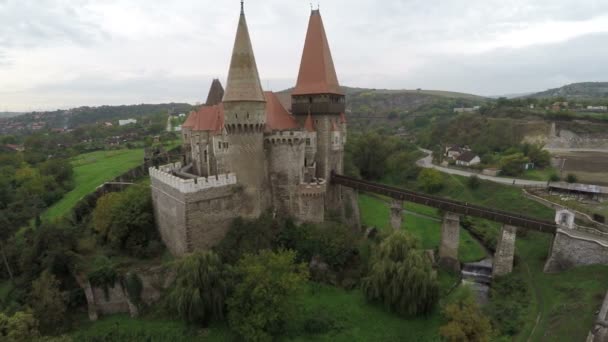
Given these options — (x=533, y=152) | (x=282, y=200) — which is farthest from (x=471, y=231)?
(x=533, y=152)

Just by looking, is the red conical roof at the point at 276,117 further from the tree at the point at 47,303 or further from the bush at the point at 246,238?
the tree at the point at 47,303

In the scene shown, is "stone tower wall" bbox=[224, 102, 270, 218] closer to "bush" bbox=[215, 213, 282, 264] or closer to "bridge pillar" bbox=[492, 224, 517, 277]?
"bush" bbox=[215, 213, 282, 264]

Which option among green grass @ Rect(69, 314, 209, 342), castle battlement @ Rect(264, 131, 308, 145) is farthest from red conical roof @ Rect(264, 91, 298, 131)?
green grass @ Rect(69, 314, 209, 342)

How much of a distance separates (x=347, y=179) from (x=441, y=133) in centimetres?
6308

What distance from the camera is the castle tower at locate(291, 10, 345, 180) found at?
104 feet

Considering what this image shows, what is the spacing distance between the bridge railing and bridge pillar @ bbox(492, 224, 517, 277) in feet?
2.51

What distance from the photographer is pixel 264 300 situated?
798 inches

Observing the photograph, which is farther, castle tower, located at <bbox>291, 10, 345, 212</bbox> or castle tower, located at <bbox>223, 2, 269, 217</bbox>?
castle tower, located at <bbox>291, 10, 345, 212</bbox>

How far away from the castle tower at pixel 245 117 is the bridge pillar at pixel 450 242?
15876mm

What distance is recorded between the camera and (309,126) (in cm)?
3094

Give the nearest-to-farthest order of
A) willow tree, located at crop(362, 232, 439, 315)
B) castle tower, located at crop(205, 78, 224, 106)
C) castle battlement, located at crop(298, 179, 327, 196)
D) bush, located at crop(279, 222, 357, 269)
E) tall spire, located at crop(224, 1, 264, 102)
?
willow tree, located at crop(362, 232, 439, 315)
tall spire, located at crop(224, 1, 264, 102)
bush, located at crop(279, 222, 357, 269)
castle battlement, located at crop(298, 179, 327, 196)
castle tower, located at crop(205, 78, 224, 106)

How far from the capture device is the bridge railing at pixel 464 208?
2631cm

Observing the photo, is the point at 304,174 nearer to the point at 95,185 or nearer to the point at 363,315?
the point at 363,315

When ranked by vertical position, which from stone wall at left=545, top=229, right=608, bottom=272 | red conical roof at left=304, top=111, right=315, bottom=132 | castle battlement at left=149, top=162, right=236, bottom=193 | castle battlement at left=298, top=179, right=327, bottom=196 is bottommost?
stone wall at left=545, top=229, right=608, bottom=272
